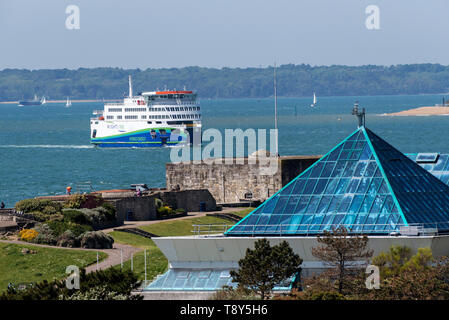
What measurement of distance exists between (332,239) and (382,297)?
391 cm

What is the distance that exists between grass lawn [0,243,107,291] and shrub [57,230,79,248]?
1661 millimetres

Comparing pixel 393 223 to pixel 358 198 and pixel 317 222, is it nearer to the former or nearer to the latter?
pixel 358 198

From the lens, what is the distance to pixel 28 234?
167 ft

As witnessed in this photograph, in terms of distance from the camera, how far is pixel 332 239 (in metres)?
37.3

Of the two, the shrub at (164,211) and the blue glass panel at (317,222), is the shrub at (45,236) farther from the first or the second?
the blue glass panel at (317,222)

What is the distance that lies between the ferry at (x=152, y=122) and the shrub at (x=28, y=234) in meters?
127

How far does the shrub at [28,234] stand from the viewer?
166 feet

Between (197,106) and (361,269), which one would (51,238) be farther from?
(197,106)

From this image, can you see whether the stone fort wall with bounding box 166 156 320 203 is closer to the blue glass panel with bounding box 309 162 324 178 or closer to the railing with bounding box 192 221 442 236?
the blue glass panel with bounding box 309 162 324 178

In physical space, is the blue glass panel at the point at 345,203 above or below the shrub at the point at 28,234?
above

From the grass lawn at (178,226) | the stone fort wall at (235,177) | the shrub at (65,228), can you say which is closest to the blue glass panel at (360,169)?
the grass lawn at (178,226)

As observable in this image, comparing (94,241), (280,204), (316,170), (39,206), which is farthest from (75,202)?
(316,170)
